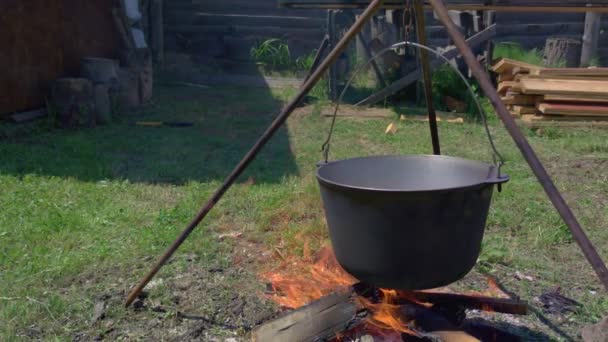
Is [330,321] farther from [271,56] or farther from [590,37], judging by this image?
[590,37]

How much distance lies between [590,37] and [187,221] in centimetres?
1058

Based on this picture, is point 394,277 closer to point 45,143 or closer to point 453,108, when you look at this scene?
point 45,143

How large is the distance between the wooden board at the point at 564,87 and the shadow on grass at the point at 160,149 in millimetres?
3206

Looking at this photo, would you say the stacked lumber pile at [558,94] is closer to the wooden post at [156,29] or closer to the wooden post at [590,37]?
the wooden post at [590,37]

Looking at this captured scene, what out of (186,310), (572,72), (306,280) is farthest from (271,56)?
(186,310)

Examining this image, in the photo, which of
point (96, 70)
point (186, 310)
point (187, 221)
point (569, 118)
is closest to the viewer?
point (186, 310)

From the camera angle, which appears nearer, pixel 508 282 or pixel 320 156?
pixel 508 282

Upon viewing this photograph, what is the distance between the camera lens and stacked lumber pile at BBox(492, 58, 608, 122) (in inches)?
317

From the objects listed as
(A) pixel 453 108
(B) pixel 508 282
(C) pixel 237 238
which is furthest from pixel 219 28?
(B) pixel 508 282

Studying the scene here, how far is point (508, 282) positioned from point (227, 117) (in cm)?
575

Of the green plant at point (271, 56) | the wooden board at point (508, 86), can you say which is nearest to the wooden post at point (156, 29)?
the green plant at point (271, 56)

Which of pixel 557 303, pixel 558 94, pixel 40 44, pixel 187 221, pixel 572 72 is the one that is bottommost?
pixel 557 303

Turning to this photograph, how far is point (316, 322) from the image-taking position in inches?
111

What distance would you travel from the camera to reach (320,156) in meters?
6.60
